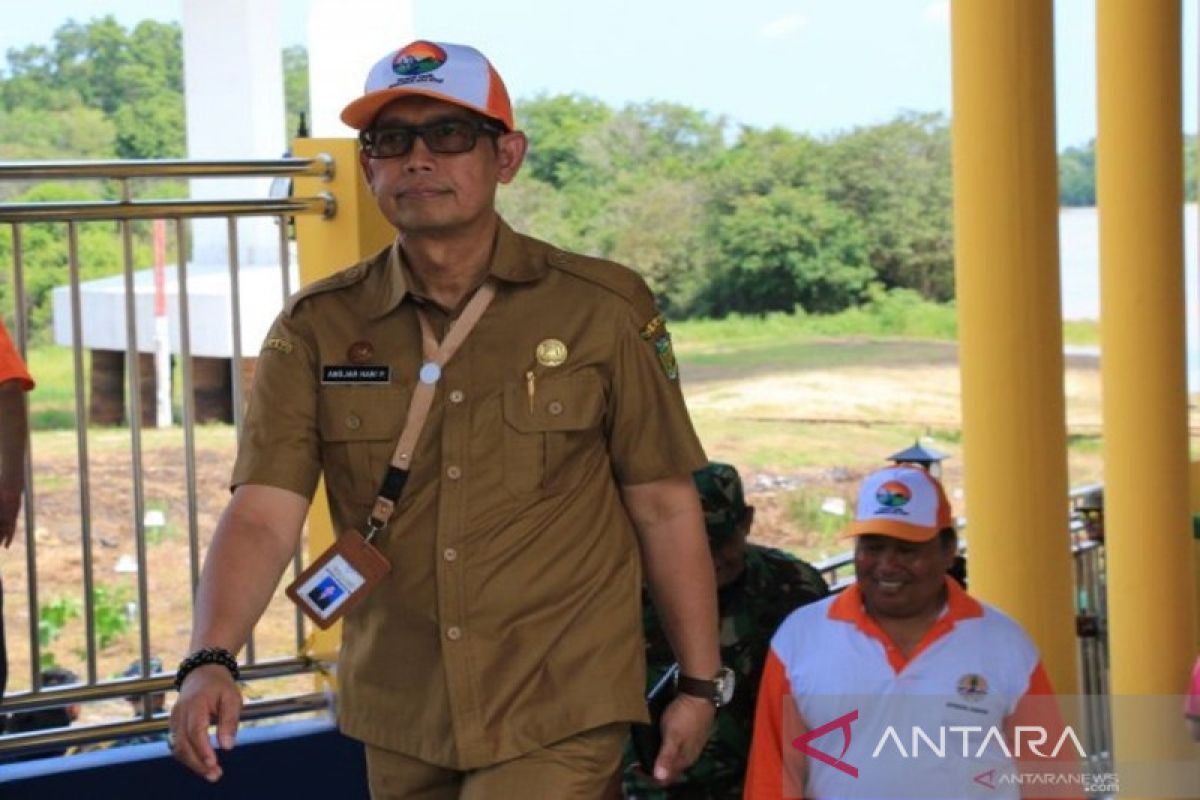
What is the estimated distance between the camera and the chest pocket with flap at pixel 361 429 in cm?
302

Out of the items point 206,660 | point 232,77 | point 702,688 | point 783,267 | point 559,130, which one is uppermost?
point 559,130

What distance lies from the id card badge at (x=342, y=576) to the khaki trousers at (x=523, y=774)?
24 cm

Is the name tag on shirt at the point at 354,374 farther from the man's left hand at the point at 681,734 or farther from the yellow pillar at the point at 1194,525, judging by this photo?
the yellow pillar at the point at 1194,525

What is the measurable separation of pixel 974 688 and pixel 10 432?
7.32 ft

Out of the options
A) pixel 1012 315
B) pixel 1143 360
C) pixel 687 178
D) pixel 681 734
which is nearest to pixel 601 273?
pixel 681 734

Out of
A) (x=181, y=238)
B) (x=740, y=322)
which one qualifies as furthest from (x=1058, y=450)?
(x=740, y=322)

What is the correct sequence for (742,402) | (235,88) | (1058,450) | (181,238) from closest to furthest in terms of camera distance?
1. (181,238)
2. (1058,450)
3. (235,88)
4. (742,402)

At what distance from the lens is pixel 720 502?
5066 mm

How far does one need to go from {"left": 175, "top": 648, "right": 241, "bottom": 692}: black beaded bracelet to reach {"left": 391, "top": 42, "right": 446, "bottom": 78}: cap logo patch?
826 millimetres

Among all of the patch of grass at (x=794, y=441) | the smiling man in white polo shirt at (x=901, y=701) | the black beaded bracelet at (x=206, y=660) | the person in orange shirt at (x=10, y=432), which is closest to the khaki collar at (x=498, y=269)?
the black beaded bracelet at (x=206, y=660)

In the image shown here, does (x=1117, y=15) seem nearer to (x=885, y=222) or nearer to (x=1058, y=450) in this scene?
(x=1058, y=450)

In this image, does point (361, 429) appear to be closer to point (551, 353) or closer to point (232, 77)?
point (551, 353)

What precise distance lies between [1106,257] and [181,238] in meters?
3.76

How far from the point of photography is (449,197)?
9.85ft
